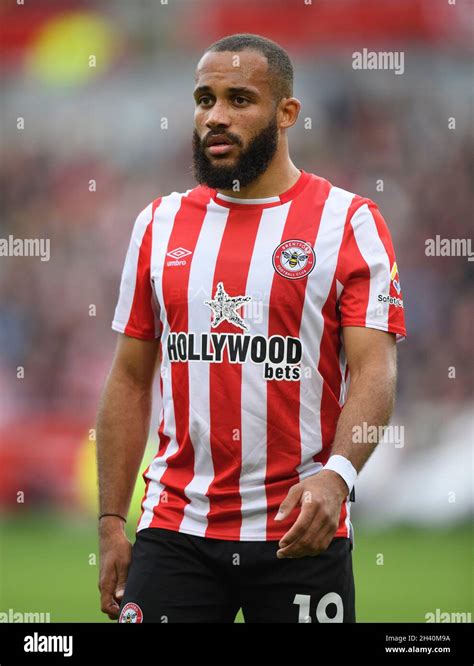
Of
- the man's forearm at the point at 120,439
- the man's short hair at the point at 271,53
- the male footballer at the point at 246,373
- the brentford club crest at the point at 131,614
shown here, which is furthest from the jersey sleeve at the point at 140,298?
the brentford club crest at the point at 131,614

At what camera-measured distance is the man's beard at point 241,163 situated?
121 inches

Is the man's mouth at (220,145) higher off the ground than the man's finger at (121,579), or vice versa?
the man's mouth at (220,145)

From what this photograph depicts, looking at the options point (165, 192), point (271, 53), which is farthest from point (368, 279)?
point (165, 192)

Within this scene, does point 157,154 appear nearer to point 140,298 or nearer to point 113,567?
point 140,298

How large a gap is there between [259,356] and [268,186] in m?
0.51

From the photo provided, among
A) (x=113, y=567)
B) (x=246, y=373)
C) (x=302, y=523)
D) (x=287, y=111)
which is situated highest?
(x=287, y=111)

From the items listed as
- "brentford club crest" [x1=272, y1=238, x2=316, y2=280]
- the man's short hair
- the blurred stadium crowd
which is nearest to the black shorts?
"brentford club crest" [x1=272, y1=238, x2=316, y2=280]

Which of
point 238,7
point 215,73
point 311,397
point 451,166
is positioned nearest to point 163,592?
point 311,397

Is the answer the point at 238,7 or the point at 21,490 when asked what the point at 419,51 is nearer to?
the point at 238,7

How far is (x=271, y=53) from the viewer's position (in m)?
3.15

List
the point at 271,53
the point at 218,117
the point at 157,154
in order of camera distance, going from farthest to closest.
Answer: the point at 157,154 → the point at 271,53 → the point at 218,117

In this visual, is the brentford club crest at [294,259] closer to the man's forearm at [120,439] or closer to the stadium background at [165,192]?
the man's forearm at [120,439]

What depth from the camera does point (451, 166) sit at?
33.7ft

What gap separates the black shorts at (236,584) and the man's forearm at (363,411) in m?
0.28
